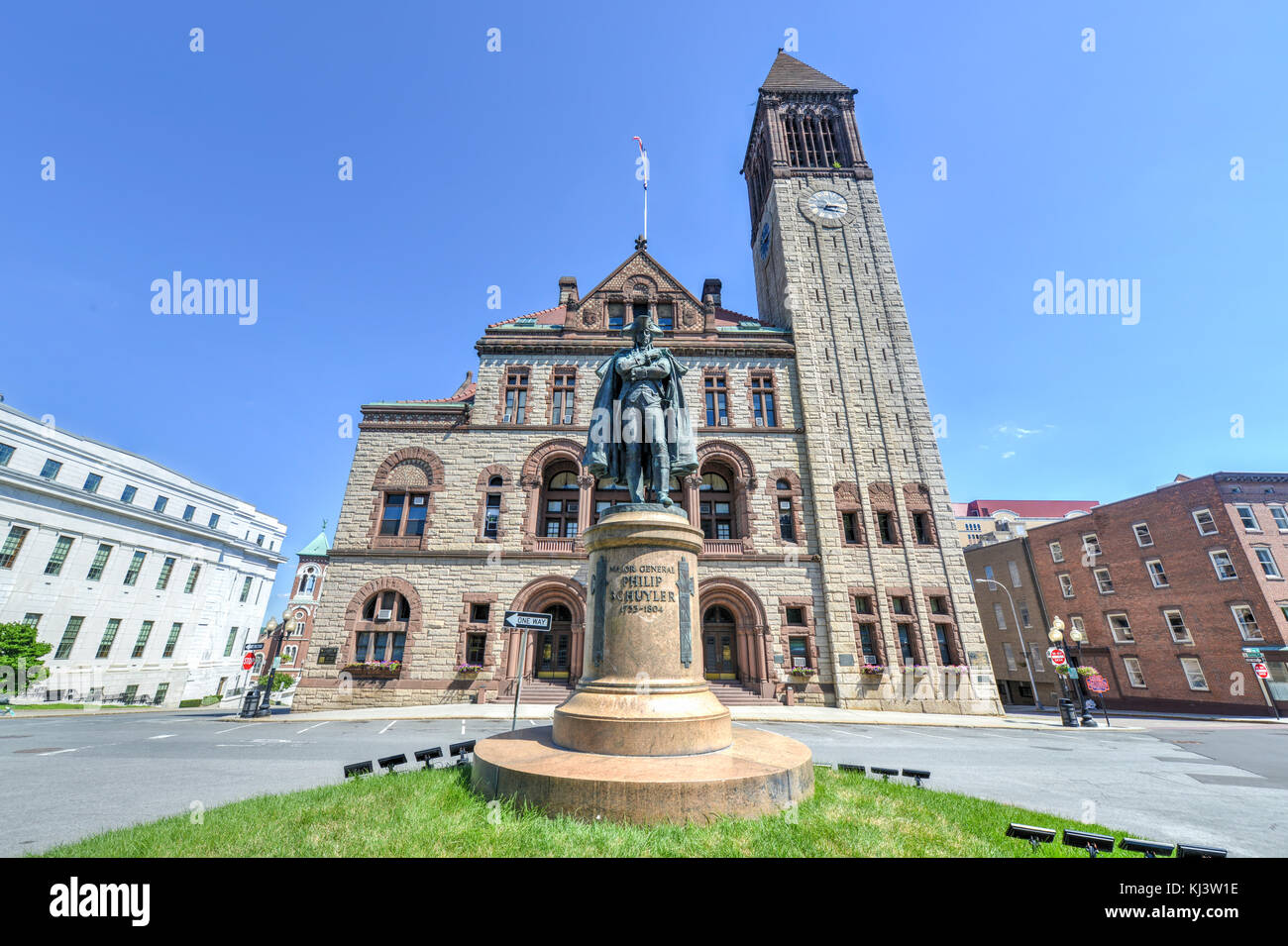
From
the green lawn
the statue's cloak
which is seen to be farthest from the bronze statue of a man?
the green lawn

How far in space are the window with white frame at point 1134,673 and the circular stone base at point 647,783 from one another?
3746 centimetres

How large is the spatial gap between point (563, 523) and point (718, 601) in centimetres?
849

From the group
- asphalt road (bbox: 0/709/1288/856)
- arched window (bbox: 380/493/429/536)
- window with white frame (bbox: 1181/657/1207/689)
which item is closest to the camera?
asphalt road (bbox: 0/709/1288/856)

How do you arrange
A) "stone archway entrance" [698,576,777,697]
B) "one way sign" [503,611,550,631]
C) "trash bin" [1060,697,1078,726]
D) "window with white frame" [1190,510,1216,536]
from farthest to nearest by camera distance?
"window with white frame" [1190,510,1216,536], "stone archway entrance" [698,576,777,697], "trash bin" [1060,697,1078,726], "one way sign" [503,611,550,631]

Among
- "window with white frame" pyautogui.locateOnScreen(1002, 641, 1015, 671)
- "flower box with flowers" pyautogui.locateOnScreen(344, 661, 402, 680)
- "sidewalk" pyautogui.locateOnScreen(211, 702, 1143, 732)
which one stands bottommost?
"sidewalk" pyautogui.locateOnScreen(211, 702, 1143, 732)

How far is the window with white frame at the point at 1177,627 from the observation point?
27.9 metres

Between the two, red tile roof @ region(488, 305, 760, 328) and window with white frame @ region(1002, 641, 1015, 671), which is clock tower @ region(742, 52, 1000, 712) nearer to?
red tile roof @ region(488, 305, 760, 328)

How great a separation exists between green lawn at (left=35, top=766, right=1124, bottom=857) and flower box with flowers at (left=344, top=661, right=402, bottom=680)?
17.6 metres

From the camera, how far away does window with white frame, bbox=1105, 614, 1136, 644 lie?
3055cm

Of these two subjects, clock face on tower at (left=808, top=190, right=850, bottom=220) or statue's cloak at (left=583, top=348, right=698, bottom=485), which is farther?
clock face on tower at (left=808, top=190, right=850, bottom=220)

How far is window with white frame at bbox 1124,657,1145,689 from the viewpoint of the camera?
29.7 m

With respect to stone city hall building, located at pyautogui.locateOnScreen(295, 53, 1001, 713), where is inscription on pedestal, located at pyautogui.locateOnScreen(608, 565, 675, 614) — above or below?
below
